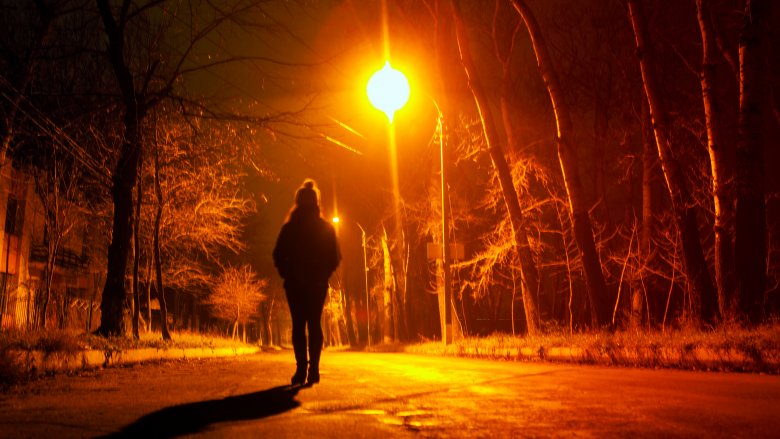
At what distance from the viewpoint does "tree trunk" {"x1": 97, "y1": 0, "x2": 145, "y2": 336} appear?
15.5m

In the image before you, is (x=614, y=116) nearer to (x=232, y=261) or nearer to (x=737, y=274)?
(x=737, y=274)

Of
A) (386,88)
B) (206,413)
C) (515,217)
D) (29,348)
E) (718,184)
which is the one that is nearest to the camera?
(206,413)

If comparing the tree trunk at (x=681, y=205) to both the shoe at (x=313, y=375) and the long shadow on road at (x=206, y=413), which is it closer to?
the shoe at (x=313, y=375)

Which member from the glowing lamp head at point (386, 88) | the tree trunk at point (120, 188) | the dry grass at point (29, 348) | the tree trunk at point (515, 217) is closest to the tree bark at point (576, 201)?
the tree trunk at point (515, 217)

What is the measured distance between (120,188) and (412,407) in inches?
505

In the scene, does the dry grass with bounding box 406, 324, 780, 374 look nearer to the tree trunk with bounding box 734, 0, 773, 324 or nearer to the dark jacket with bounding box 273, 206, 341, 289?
the tree trunk with bounding box 734, 0, 773, 324

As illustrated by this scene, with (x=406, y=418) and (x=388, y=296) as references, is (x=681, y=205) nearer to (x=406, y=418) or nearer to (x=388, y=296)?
(x=406, y=418)

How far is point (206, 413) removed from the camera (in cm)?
539

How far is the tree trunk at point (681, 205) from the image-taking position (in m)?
14.0

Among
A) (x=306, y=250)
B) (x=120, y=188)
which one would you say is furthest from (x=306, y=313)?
(x=120, y=188)

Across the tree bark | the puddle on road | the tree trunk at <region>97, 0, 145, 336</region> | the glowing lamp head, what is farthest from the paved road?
the glowing lamp head

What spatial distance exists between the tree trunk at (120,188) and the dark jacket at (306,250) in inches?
352

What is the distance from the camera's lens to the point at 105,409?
5555 millimetres

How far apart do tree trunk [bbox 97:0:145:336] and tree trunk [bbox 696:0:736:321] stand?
1229 centimetres
